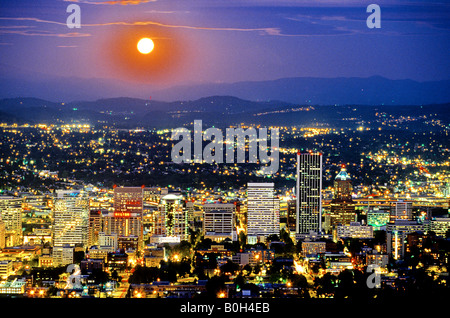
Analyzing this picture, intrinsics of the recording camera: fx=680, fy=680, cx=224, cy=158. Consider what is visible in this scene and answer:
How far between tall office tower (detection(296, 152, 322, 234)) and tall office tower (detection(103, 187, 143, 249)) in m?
2.64

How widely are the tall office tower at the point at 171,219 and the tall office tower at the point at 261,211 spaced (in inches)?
41.0

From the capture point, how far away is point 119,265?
8281mm

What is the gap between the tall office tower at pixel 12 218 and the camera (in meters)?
9.76

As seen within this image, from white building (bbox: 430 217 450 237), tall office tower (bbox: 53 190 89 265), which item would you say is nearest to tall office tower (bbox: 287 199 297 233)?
white building (bbox: 430 217 450 237)

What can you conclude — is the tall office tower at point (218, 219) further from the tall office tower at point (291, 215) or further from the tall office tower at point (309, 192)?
the tall office tower at point (309, 192)

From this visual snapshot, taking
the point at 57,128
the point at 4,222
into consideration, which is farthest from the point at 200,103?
the point at 4,222

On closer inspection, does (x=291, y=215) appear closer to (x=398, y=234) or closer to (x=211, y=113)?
(x=398, y=234)

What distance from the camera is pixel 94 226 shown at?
412 inches

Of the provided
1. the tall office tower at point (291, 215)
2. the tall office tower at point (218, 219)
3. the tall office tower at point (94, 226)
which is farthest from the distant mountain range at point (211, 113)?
the tall office tower at point (94, 226)

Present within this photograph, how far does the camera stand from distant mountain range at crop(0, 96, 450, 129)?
12.0 m

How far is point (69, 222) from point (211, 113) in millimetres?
3996

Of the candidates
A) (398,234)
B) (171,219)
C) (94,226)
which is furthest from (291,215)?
(94,226)
